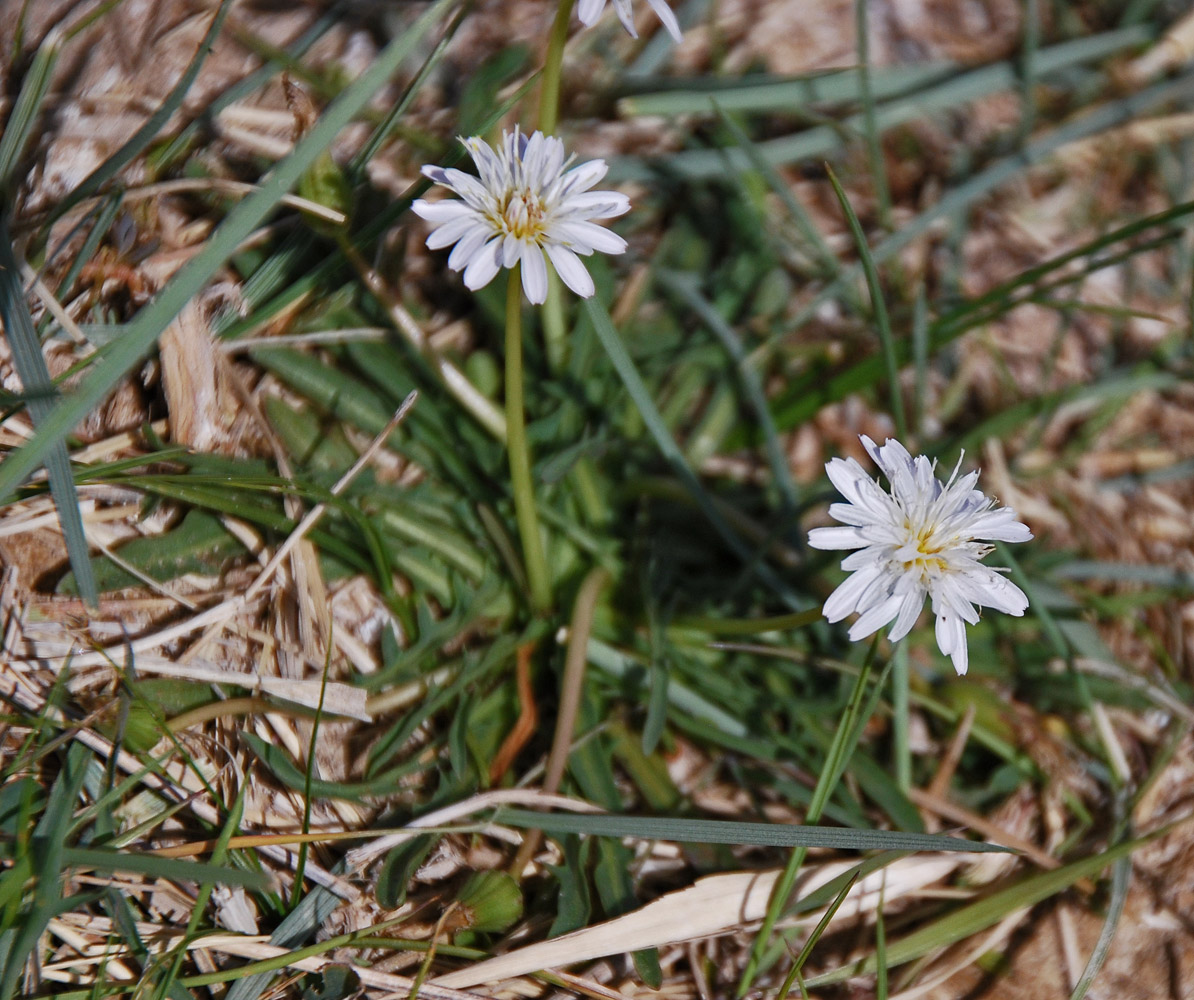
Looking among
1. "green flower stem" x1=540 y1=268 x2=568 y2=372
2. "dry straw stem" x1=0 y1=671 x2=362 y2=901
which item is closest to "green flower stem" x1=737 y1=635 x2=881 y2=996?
"dry straw stem" x1=0 y1=671 x2=362 y2=901

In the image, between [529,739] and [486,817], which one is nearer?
[486,817]

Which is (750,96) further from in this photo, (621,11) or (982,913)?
(982,913)

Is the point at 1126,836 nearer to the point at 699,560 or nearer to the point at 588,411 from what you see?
the point at 699,560

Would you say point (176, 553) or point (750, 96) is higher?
point (750, 96)

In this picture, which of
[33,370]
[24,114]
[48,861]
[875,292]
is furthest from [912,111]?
[48,861]

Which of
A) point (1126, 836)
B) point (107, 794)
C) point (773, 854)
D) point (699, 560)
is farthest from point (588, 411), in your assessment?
point (1126, 836)

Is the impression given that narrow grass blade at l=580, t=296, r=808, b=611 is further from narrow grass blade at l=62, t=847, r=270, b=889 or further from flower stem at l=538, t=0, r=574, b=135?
narrow grass blade at l=62, t=847, r=270, b=889
